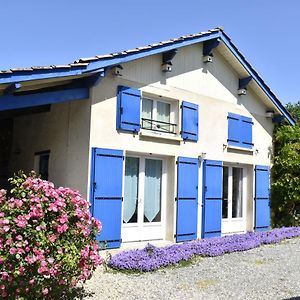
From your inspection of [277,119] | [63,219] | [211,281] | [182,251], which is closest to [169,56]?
[182,251]

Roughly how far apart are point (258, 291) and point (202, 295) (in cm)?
91

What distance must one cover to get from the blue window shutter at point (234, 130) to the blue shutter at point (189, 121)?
1522 millimetres

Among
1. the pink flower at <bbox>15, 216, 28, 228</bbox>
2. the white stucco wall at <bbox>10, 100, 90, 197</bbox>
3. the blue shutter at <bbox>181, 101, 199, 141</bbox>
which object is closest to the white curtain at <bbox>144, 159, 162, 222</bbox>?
the blue shutter at <bbox>181, 101, 199, 141</bbox>

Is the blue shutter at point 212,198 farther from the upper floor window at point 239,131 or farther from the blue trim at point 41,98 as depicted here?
the blue trim at point 41,98

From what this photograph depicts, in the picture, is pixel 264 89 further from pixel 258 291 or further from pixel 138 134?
pixel 258 291

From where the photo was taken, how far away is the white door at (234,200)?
12805mm

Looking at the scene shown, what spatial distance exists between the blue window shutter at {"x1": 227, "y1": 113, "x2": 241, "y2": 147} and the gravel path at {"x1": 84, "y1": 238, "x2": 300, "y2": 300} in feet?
14.4

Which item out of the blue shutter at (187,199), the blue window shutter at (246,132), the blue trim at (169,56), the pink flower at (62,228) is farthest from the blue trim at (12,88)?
the blue window shutter at (246,132)

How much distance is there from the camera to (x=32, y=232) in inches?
189

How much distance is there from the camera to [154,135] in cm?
1028

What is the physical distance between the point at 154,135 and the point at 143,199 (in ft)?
5.20

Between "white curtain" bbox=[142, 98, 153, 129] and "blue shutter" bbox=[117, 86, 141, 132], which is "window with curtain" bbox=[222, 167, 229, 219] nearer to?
"white curtain" bbox=[142, 98, 153, 129]

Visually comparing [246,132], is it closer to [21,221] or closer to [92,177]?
[92,177]

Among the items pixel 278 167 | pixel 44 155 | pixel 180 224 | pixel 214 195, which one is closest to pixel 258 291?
pixel 180 224
